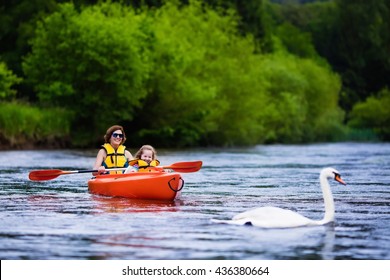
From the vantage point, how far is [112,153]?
853 inches

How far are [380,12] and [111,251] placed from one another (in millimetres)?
108782

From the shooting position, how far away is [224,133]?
6091cm

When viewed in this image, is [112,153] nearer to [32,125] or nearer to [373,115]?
[32,125]

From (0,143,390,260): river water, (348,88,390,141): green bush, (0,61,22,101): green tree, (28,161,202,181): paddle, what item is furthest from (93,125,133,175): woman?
(348,88,390,141): green bush

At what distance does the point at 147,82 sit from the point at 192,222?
129ft

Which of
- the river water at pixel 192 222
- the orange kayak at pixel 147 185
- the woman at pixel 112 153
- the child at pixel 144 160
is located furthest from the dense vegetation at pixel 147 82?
the orange kayak at pixel 147 185

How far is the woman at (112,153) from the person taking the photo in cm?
2152

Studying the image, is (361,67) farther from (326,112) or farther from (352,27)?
(326,112)

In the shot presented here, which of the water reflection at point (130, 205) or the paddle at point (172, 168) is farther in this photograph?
the paddle at point (172, 168)

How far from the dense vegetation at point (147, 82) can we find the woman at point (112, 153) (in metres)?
25.0

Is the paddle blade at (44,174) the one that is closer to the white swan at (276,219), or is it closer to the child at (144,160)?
the child at (144,160)

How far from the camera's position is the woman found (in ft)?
70.6

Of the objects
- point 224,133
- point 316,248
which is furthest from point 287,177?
point 224,133

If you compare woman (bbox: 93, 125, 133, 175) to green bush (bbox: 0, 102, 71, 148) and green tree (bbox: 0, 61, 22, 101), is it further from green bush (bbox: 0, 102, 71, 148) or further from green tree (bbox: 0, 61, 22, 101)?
green tree (bbox: 0, 61, 22, 101)
